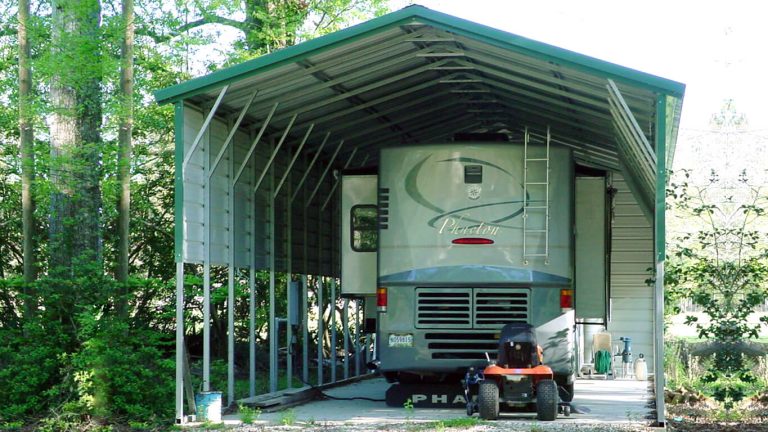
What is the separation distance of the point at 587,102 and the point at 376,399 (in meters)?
4.82

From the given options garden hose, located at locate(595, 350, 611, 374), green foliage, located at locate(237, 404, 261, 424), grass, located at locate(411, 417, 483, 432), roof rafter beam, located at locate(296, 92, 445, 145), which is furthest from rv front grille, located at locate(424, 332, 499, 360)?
garden hose, located at locate(595, 350, 611, 374)

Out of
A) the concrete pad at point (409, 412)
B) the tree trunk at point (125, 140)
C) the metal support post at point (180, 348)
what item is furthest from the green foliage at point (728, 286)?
the tree trunk at point (125, 140)

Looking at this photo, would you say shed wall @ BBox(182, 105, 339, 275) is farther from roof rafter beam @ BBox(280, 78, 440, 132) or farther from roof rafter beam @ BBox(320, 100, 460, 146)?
roof rafter beam @ BBox(320, 100, 460, 146)

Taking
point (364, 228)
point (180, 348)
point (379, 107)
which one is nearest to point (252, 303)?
point (364, 228)

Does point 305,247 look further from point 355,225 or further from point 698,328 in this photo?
point 698,328

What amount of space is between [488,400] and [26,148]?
812 centimetres

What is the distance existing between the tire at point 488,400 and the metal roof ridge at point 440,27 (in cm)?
326

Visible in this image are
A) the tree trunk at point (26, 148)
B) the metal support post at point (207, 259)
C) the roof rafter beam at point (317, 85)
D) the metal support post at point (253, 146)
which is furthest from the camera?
the tree trunk at point (26, 148)

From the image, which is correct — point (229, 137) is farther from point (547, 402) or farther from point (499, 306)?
point (547, 402)

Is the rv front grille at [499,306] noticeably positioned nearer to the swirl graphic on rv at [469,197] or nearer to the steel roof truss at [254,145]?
the swirl graphic on rv at [469,197]

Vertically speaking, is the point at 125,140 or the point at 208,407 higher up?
the point at 125,140

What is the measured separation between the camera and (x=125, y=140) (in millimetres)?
15234

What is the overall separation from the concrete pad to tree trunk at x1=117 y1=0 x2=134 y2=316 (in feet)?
10.1

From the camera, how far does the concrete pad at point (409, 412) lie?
1120 cm
